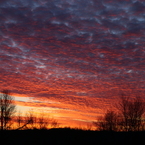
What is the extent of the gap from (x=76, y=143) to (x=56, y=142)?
132 cm

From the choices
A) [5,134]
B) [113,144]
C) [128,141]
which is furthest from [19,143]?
[128,141]

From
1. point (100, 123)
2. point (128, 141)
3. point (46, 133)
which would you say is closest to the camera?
point (128, 141)

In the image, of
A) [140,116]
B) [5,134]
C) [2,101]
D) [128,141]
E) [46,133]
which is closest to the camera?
[5,134]

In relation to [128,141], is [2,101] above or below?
above

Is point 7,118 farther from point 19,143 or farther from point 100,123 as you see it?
point 19,143

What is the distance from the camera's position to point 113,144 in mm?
13227

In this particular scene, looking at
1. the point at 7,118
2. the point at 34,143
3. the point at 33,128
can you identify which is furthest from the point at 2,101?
the point at 34,143

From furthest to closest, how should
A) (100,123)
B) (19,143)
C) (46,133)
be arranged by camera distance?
1. (100,123)
2. (46,133)
3. (19,143)

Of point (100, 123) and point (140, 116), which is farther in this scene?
point (100, 123)

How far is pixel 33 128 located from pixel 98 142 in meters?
5.89

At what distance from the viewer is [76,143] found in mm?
12953

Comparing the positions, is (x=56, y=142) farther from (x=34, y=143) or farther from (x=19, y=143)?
(x=19, y=143)

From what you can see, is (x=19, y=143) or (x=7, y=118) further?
(x=7, y=118)

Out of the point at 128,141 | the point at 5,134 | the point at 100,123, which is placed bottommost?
the point at 100,123
